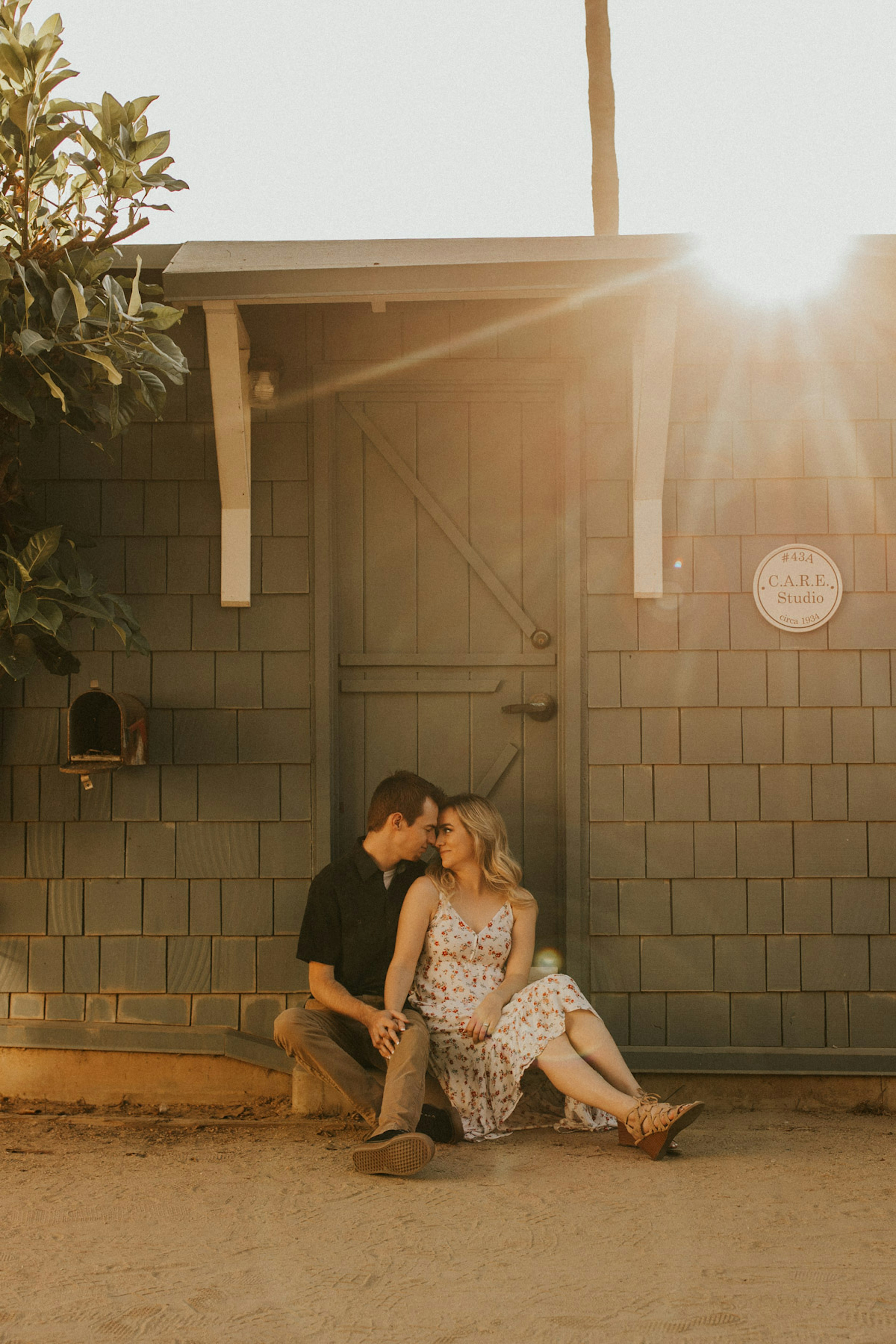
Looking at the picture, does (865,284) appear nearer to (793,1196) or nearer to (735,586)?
(735,586)

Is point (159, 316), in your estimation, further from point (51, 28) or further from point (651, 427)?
point (651, 427)

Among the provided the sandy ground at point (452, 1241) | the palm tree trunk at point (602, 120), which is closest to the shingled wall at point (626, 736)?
the sandy ground at point (452, 1241)

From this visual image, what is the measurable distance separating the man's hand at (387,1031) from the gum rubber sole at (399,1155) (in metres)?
0.30

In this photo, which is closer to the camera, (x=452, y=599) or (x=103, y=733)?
(x=103, y=733)

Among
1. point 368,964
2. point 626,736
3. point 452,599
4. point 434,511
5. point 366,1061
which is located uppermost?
point 434,511

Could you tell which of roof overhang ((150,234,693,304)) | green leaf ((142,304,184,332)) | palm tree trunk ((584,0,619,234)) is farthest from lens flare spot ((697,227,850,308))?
palm tree trunk ((584,0,619,234))

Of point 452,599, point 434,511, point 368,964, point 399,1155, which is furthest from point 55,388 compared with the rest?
point 399,1155

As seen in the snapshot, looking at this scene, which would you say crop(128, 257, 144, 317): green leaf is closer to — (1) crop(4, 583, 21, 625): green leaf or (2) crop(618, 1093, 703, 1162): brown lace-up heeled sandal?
(1) crop(4, 583, 21, 625): green leaf

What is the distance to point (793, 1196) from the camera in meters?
2.92

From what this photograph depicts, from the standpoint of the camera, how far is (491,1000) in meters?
3.46

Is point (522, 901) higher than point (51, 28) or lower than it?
lower

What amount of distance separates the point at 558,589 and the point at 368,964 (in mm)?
1462

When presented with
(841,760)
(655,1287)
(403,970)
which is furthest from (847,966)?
(655,1287)

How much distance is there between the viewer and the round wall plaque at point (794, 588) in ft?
13.1
